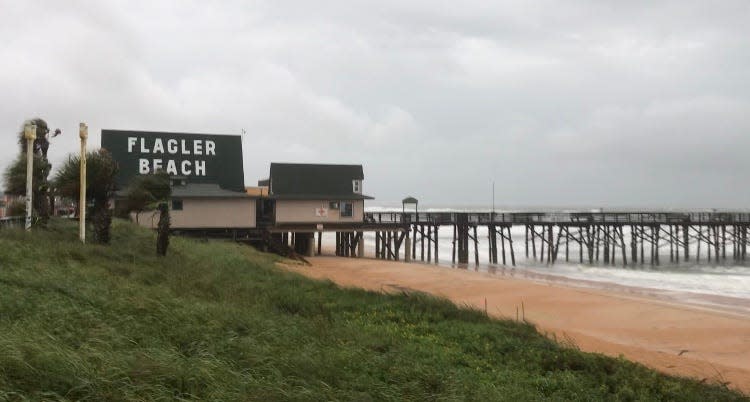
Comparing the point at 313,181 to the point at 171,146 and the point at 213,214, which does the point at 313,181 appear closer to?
the point at 213,214

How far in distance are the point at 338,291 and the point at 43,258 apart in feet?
24.8

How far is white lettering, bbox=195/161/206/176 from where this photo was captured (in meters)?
36.5

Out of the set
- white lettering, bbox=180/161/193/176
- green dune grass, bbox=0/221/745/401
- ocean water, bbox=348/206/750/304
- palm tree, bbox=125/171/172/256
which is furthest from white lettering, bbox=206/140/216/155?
green dune grass, bbox=0/221/745/401

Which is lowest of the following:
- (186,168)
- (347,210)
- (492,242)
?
(492,242)

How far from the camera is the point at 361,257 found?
39.6 meters

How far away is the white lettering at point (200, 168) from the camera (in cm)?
3647

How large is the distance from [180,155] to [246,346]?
30.8 m

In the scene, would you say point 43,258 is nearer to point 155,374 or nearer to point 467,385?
point 155,374

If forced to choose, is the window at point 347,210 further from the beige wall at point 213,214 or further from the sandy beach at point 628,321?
the sandy beach at point 628,321

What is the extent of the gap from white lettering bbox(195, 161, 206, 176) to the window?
919cm

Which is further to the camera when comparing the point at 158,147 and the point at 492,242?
the point at 492,242

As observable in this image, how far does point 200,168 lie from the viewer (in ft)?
120

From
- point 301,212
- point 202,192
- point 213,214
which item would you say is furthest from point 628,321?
point 202,192

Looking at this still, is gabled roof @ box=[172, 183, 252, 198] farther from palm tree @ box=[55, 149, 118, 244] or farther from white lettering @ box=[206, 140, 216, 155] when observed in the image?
palm tree @ box=[55, 149, 118, 244]
